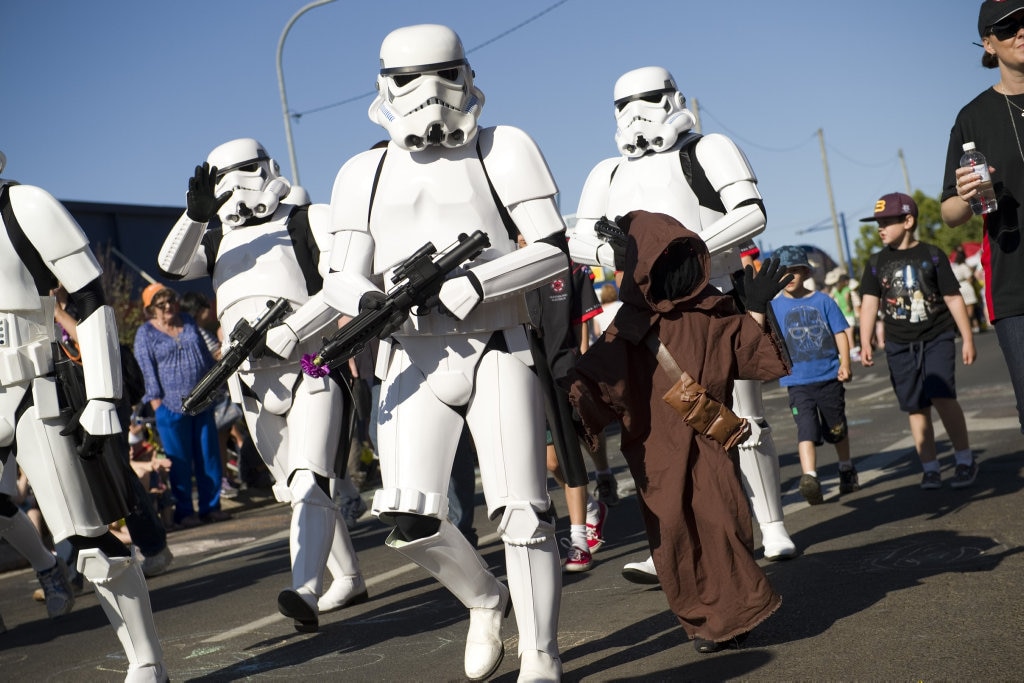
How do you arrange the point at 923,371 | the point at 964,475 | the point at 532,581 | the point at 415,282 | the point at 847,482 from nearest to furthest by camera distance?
the point at 415,282, the point at 532,581, the point at 964,475, the point at 923,371, the point at 847,482

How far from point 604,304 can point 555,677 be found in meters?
8.04

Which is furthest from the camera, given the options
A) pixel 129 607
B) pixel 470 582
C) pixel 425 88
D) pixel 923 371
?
pixel 923 371

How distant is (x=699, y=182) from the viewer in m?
6.18

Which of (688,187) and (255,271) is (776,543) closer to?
(688,187)

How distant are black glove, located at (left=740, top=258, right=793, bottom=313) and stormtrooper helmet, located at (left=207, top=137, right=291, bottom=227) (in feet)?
8.74

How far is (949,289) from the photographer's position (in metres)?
7.85

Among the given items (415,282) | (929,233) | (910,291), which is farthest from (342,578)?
(929,233)

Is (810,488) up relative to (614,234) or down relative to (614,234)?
down

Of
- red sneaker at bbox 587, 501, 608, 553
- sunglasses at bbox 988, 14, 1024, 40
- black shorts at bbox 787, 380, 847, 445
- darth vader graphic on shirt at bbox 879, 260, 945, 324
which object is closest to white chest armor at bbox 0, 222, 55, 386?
red sneaker at bbox 587, 501, 608, 553

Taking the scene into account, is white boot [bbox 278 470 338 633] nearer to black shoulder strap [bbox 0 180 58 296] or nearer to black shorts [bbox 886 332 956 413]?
black shoulder strap [bbox 0 180 58 296]

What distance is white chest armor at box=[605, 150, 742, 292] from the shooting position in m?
6.16

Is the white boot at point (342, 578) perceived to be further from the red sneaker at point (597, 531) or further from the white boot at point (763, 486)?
the white boot at point (763, 486)

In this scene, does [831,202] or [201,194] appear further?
[831,202]

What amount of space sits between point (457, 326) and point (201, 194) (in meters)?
2.15
